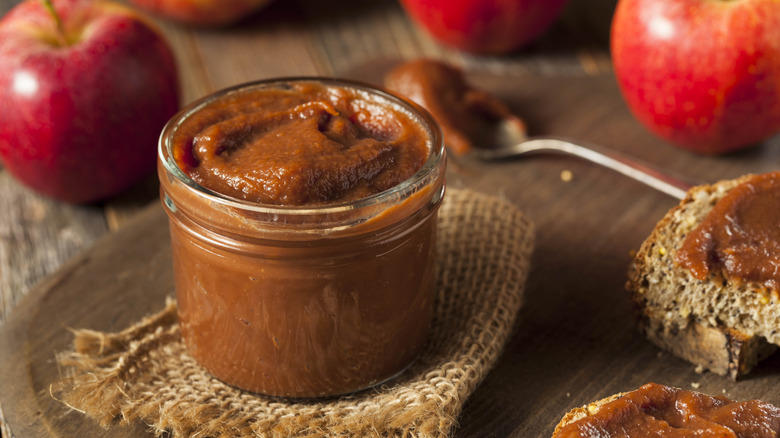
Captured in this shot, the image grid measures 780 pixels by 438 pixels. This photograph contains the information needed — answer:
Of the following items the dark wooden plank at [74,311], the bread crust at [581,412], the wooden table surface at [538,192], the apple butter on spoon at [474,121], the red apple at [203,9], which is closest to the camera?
the bread crust at [581,412]

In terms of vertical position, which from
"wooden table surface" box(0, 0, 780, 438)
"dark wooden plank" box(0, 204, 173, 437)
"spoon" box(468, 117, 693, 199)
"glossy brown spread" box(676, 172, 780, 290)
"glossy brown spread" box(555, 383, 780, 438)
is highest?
"glossy brown spread" box(676, 172, 780, 290)

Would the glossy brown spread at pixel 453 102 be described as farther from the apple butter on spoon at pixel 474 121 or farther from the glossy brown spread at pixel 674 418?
the glossy brown spread at pixel 674 418

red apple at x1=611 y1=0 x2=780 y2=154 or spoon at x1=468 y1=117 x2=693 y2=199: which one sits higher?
red apple at x1=611 y1=0 x2=780 y2=154

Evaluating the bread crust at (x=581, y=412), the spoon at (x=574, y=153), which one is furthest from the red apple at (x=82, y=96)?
the bread crust at (x=581, y=412)

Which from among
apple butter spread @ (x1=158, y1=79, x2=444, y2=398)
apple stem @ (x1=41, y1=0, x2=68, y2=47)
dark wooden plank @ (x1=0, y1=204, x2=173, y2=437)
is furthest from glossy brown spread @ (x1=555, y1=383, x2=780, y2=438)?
apple stem @ (x1=41, y1=0, x2=68, y2=47)

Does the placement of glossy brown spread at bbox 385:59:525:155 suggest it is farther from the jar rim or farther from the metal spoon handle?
the jar rim

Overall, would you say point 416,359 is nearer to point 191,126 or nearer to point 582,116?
point 191,126

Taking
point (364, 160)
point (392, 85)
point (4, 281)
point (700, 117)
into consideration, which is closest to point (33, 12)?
point (4, 281)
